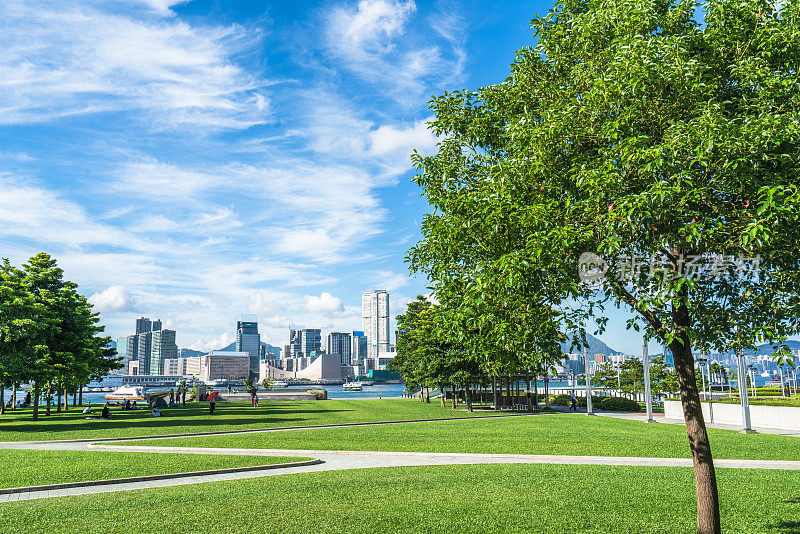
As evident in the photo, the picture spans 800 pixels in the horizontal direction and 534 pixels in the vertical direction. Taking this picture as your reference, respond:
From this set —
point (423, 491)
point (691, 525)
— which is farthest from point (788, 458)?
point (423, 491)

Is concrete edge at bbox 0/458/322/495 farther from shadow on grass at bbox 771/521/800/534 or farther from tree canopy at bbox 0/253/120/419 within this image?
tree canopy at bbox 0/253/120/419

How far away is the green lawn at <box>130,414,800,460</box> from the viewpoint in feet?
66.6

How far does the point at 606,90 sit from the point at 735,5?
220 cm

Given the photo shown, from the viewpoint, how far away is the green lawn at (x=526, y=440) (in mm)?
20312

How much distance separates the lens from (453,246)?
367 inches

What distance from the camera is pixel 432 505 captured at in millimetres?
11633

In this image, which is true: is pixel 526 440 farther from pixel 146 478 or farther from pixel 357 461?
pixel 146 478

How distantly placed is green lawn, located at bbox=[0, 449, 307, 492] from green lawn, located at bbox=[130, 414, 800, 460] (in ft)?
12.3

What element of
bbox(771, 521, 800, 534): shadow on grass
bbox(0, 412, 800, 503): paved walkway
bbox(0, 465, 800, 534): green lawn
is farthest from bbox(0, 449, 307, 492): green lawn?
bbox(771, 521, 800, 534): shadow on grass

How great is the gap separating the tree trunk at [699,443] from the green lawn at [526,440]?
37.4ft

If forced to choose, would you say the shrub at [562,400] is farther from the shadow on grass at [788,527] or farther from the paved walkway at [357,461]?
the shadow on grass at [788,527]

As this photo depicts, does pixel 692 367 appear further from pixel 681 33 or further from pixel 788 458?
pixel 788 458

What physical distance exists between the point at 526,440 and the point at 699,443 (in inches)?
638

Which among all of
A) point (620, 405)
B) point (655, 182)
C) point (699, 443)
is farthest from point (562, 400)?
point (655, 182)
